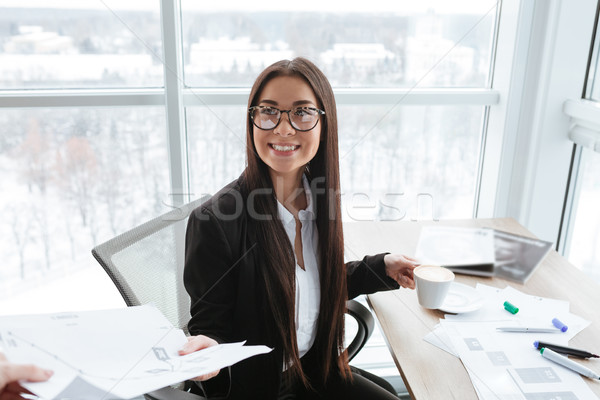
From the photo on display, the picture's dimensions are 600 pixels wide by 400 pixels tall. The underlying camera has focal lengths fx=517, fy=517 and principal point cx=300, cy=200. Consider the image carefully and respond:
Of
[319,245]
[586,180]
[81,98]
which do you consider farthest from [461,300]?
[81,98]

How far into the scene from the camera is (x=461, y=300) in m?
1.27

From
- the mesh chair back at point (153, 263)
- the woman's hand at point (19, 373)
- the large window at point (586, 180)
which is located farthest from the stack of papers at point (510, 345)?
the large window at point (586, 180)

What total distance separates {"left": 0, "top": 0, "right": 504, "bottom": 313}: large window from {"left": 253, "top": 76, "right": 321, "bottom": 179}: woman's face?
697 millimetres

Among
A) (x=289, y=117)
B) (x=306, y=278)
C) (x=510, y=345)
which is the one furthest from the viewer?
(x=306, y=278)

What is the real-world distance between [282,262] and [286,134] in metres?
0.30

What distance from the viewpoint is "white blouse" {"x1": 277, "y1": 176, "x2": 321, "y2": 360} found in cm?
128

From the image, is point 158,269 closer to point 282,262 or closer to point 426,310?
point 282,262

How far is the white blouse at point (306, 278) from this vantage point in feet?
4.21

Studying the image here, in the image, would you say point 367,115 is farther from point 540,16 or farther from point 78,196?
point 78,196

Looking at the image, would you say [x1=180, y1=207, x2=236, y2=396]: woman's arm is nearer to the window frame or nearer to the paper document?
the paper document

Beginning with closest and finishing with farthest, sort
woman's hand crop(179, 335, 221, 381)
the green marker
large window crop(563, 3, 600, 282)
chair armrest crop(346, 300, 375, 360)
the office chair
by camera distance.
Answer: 1. woman's hand crop(179, 335, 221, 381)
2. the office chair
3. the green marker
4. chair armrest crop(346, 300, 375, 360)
5. large window crop(563, 3, 600, 282)

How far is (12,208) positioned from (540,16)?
210 centimetres

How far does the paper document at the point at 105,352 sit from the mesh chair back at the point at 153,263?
220mm

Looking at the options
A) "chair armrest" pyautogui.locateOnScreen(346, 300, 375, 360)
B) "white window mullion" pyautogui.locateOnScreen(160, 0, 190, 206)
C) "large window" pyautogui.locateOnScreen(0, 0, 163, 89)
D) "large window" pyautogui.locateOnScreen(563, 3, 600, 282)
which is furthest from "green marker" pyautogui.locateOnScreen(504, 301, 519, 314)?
"large window" pyautogui.locateOnScreen(0, 0, 163, 89)
